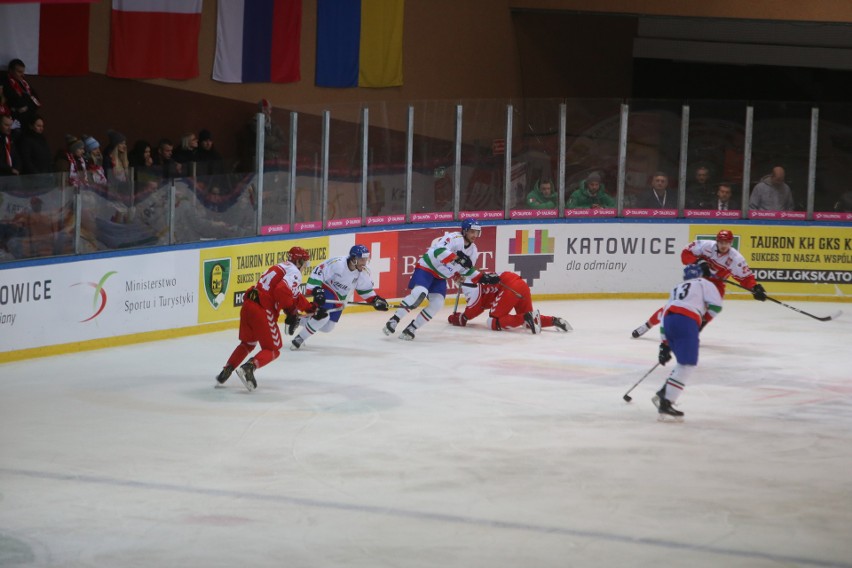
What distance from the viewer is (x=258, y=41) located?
16938mm

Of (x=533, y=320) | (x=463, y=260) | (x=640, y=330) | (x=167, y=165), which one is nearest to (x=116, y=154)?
(x=167, y=165)

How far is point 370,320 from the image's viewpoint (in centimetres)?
1487

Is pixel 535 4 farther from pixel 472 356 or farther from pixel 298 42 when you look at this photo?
pixel 472 356

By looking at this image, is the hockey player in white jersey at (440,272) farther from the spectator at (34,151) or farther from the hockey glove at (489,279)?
the spectator at (34,151)

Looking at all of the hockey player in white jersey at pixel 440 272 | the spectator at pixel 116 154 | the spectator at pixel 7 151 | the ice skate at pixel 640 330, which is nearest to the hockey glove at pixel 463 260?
the hockey player in white jersey at pixel 440 272

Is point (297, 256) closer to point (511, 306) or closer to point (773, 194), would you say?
point (511, 306)

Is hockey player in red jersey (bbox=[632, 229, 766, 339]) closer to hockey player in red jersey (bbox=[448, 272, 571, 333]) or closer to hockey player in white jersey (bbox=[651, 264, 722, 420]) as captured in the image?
hockey player in red jersey (bbox=[448, 272, 571, 333])

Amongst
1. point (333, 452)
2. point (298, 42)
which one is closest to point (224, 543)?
point (333, 452)

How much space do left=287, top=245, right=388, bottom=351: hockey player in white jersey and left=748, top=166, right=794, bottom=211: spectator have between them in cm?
632

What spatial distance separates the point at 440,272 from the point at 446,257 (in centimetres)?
21

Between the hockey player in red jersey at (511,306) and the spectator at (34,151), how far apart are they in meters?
4.50

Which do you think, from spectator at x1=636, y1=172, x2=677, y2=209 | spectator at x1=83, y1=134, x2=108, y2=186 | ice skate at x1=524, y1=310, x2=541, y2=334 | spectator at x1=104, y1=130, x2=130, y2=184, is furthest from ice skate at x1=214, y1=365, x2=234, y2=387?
spectator at x1=636, y1=172, x2=677, y2=209

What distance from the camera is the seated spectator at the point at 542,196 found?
1666 centimetres

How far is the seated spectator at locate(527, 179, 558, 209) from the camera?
16.7m
